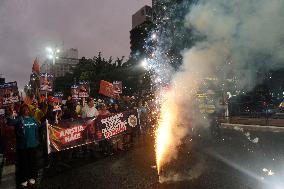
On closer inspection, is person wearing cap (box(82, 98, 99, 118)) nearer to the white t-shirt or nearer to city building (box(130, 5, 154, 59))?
the white t-shirt

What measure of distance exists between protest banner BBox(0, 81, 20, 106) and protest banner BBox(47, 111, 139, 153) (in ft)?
8.95

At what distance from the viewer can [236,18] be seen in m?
8.31

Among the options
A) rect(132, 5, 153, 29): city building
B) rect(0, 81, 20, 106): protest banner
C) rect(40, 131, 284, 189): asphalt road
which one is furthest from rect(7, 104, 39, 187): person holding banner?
rect(132, 5, 153, 29): city building

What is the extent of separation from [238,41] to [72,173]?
612cm

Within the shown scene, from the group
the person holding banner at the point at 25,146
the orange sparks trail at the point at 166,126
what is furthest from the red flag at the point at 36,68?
the person holding banner at the point at 25,146

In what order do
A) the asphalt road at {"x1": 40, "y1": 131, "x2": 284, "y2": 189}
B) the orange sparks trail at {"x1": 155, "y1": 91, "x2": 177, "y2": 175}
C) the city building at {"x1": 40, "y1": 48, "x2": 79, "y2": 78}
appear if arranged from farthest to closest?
the city building at {"x1": 40, "y1": 48, "x2": 79, "y2": 78} → the orange sparks trail at {"x1": 155, "y1": 91, "x2": 177, "y2": 175} → the asphalt road at {"x1": 40, "y1": 131, "x2": 284, "y2": 189}

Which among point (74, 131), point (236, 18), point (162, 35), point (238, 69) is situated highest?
point (162, 35)

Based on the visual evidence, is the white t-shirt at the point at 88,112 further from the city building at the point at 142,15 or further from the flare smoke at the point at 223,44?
the city building at the point at 142,15

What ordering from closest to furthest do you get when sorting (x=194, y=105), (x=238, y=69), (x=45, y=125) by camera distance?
(x=45, y=125), (x=194, y=105), (x=238, y=69)

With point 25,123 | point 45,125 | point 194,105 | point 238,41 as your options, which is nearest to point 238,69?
point 194,105

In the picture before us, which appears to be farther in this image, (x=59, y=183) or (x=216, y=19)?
(x=216, y=19)

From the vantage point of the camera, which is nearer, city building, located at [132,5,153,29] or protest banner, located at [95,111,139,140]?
protest banner, located at [95,111,139,140]

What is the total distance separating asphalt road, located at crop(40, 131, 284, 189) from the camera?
635 centimetres

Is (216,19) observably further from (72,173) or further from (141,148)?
(72,173)
